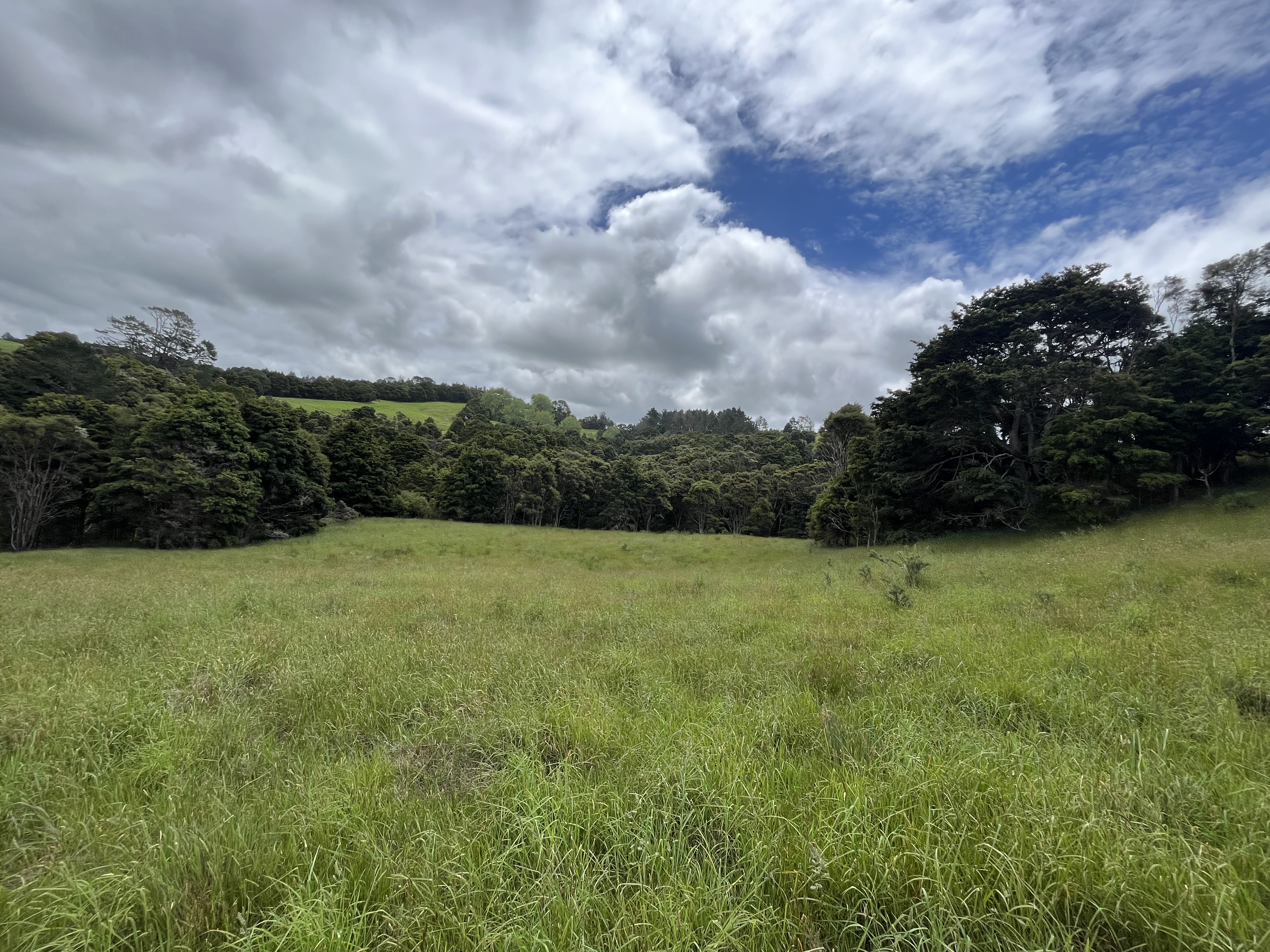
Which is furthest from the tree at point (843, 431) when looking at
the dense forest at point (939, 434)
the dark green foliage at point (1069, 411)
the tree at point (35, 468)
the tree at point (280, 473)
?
the tree at point (35, 468)

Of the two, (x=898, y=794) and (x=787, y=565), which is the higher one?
(x=898, y=794)

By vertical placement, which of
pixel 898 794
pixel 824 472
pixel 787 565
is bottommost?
pixel 787 565

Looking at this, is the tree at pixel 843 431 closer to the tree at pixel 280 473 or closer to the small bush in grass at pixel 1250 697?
the small bush in grass at pixel 1250 697

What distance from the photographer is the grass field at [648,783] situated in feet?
6.85

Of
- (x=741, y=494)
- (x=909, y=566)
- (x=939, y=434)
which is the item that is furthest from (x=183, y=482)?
(x=741, y=494)

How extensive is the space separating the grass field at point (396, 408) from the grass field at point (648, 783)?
251 feet

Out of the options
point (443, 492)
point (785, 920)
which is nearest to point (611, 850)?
point (785, 920)

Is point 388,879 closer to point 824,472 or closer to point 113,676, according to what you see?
point 113,676

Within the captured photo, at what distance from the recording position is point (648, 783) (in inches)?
121

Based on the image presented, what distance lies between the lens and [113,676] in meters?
5.10

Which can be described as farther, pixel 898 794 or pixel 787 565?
pixel 787 565

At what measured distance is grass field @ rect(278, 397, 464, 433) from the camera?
77.7m

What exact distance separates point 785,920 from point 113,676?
7130 millimetres

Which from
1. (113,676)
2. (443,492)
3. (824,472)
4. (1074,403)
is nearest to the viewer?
(113,676)
